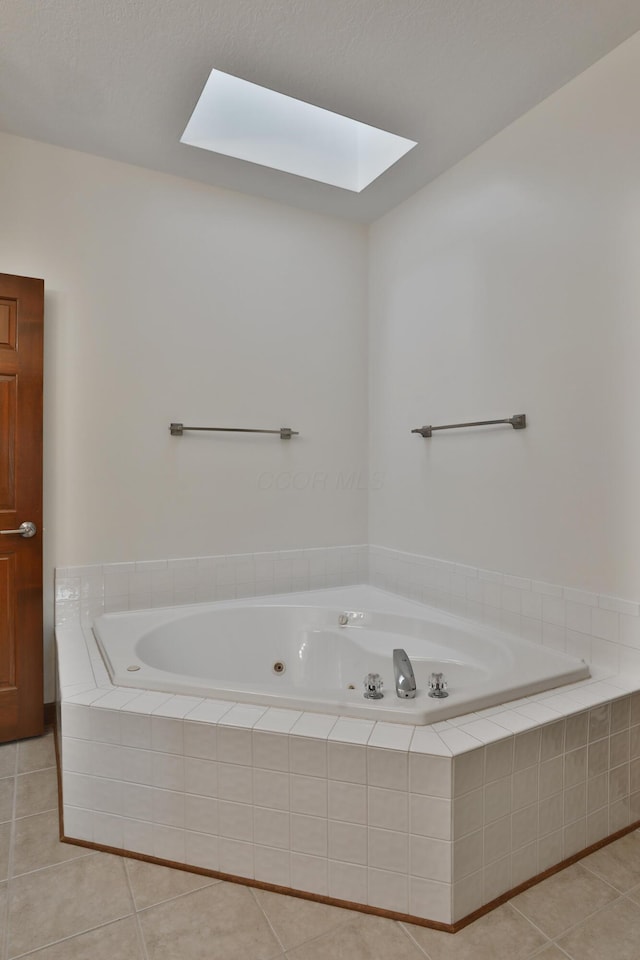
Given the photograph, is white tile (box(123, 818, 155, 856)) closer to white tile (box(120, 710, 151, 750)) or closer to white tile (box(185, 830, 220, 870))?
white tile (box(185, 830, 220, 870))

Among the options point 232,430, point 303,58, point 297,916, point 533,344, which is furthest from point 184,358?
point 297,916

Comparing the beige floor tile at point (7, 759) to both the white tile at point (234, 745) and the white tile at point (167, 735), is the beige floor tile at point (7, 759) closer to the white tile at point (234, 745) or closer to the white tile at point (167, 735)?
the white tile at point (167, 735)

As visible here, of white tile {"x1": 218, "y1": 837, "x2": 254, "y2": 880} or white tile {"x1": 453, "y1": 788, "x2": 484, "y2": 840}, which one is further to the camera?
white tile {"x1": 218, "y1": 837, "x2": 254, "y2": 880}

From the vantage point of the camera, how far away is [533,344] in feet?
7.25

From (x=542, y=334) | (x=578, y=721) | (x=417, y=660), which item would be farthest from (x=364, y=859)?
(x=542, y=334)

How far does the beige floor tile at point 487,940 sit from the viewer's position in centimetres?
132

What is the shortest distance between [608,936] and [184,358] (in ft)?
8.57

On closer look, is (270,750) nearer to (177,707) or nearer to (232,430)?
(177,707)

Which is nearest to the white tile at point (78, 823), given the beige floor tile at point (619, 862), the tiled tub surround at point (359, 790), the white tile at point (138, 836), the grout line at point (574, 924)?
the tiled tub surround at point (359, 790)

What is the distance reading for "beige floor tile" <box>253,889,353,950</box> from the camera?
1.37 m

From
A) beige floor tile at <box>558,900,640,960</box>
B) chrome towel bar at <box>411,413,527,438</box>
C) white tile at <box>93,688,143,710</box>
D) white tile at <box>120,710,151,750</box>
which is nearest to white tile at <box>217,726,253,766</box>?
white tile at <box>120,710,151,750</box>

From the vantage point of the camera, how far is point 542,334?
217cm

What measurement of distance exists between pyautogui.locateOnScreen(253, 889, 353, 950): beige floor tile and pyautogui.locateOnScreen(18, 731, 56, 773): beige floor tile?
1.10 meters

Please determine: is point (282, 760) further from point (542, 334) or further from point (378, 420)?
point (378, 420)
